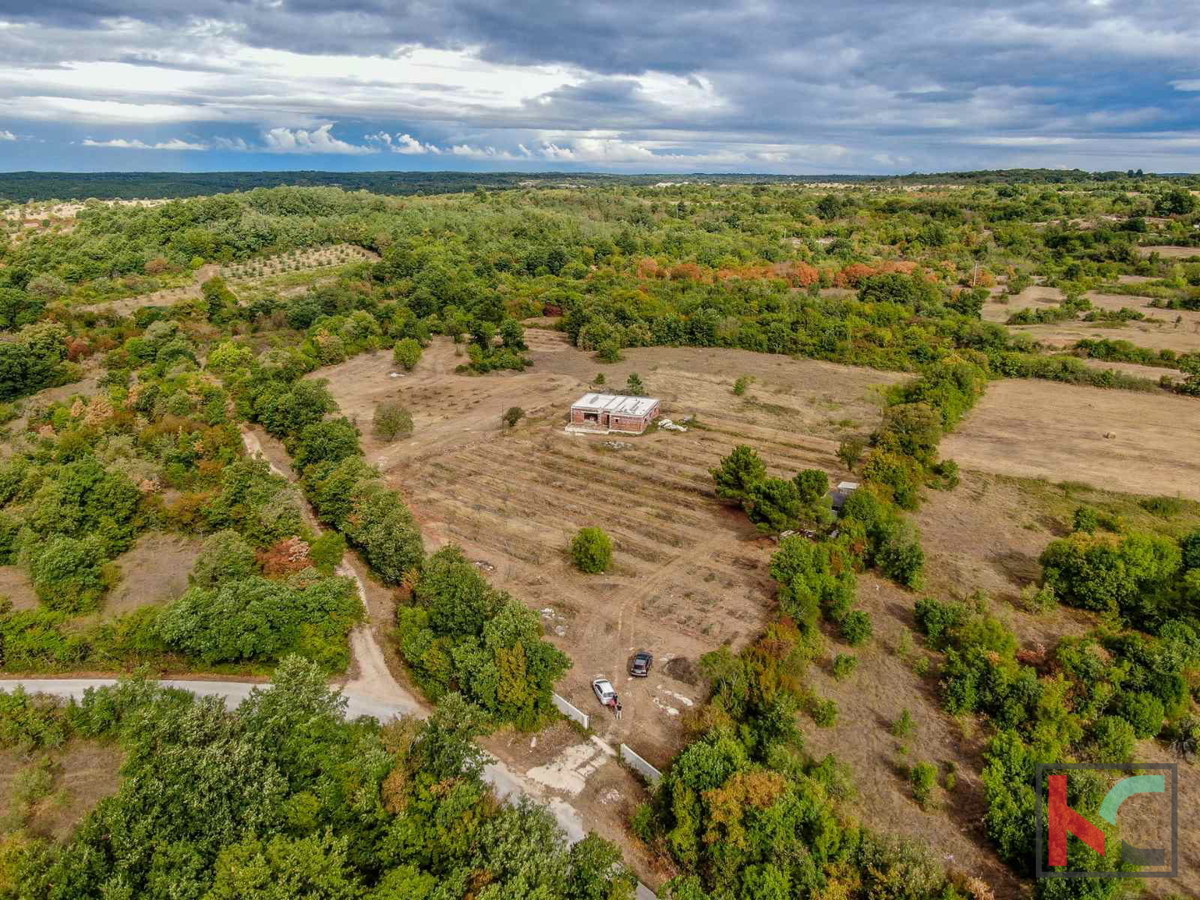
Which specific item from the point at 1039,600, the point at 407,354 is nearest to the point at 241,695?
the point at 1039,600

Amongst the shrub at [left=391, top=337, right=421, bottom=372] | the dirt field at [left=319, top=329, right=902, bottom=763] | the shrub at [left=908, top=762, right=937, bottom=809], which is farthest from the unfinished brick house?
the shrub at [left=908, top=762, right=937, bottom=809]

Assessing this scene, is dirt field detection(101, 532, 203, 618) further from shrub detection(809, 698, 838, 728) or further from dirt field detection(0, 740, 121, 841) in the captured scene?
shrub detection(809, 698, 838, 728)

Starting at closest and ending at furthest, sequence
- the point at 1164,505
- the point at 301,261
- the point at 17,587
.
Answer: the point at 17,587 → the point at 1164,505 → the point at 301,261

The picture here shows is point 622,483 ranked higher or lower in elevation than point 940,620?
lower

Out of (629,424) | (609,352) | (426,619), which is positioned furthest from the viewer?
(609,352)
